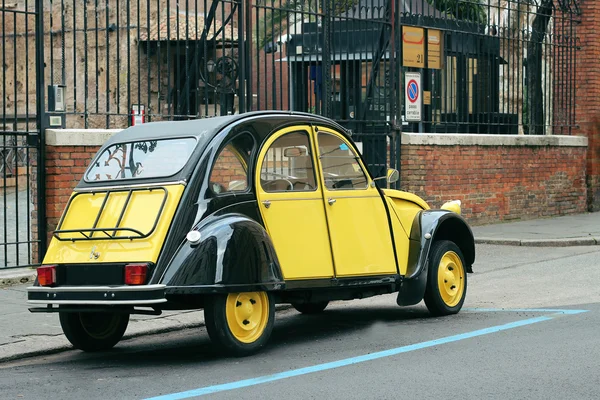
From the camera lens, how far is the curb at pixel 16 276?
464 inches

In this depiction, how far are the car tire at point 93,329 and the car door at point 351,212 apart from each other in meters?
1.82

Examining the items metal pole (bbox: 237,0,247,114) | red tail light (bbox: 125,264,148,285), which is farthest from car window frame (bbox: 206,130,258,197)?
metal pole (bbox: 237,0,247,114)

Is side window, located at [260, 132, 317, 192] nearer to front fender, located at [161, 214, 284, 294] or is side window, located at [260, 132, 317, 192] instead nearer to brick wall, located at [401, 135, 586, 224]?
front fender, located at [161, 214, 284, 294]

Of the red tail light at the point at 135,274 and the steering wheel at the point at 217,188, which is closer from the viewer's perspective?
the red tail light at the point at 135,274

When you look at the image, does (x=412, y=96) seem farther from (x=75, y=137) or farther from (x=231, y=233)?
(x=231, y=233)

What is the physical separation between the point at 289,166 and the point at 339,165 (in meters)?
0.56

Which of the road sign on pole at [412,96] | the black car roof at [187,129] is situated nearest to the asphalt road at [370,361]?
the black car roof at [187,129]

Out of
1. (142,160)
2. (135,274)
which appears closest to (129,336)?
(142,160)

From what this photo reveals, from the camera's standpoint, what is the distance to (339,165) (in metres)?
9.02

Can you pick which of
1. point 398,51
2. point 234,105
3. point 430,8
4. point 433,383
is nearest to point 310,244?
point 433,383

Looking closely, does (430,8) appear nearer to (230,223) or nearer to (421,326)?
(421,326)

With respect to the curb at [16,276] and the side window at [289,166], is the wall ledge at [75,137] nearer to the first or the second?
the curb at [16,276]

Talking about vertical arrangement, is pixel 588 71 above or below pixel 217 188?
above

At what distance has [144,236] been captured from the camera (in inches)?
298
